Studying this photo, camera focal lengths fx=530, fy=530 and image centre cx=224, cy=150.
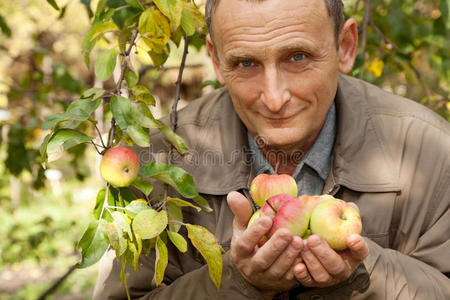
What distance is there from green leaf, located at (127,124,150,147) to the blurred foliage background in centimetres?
49

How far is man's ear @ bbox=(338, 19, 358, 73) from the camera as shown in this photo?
1.92 metres

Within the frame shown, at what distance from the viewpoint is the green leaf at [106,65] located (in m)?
1.68

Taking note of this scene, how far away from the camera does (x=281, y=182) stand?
5.32ft

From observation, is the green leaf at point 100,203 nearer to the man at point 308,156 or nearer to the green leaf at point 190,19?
the man at point 308,156

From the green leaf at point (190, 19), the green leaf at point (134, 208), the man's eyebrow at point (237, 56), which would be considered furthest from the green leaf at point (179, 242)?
the green leaf at point (190, 19)

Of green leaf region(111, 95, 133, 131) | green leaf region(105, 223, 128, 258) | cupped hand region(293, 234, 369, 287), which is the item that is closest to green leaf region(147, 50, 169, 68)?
green leaf region(111, 95, 133, 131)

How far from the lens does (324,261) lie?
1.36 m

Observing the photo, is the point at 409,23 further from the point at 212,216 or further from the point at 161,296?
Result: the point at 161,296

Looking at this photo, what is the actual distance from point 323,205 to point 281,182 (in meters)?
0.20

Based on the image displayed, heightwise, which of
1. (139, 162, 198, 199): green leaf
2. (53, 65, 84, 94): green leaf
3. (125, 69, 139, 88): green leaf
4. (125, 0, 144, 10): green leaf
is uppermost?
(125, 0, 144, 10): green leaf

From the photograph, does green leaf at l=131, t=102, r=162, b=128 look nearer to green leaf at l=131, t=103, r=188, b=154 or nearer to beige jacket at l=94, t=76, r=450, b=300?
green leaf at l=131, t=103, r=188, b=154

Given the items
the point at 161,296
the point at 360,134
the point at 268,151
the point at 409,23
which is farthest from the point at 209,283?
the point at 409,23

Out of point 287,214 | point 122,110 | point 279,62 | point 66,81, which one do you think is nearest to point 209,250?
point 287,214

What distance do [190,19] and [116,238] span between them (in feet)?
2.82
